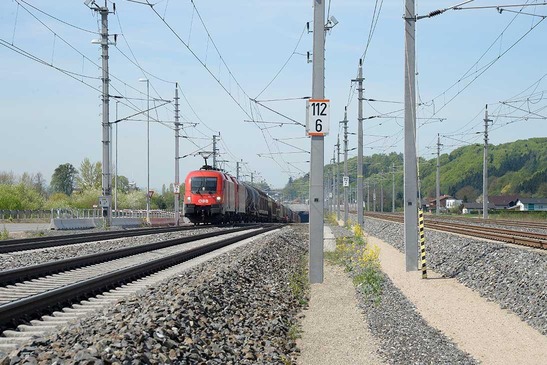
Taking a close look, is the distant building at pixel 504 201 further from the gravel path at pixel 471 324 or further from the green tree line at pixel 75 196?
the gravel path at pixel 471 324

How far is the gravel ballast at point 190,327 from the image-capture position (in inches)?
273

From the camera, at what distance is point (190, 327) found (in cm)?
927

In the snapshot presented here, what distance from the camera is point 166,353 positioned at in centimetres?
764

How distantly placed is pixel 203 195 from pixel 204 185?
69 centimetres

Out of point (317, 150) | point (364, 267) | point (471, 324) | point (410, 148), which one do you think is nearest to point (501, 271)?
point (364, 267)

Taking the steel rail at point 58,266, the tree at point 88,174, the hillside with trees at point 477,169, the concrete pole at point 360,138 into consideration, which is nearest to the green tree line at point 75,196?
the tree at point 88,174

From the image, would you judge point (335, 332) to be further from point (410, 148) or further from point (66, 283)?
point (410, 148)

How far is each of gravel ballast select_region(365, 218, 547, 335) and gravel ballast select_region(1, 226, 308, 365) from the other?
431cm

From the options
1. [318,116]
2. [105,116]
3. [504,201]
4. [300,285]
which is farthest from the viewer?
[504,201]

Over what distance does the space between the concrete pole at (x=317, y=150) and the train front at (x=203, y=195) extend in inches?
1071

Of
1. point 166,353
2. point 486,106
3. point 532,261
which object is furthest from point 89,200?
point 166,353

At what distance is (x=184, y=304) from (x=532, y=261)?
9.20m

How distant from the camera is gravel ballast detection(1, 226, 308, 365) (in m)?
6.95

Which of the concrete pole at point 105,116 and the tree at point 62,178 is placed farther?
the tree at point 62,178
